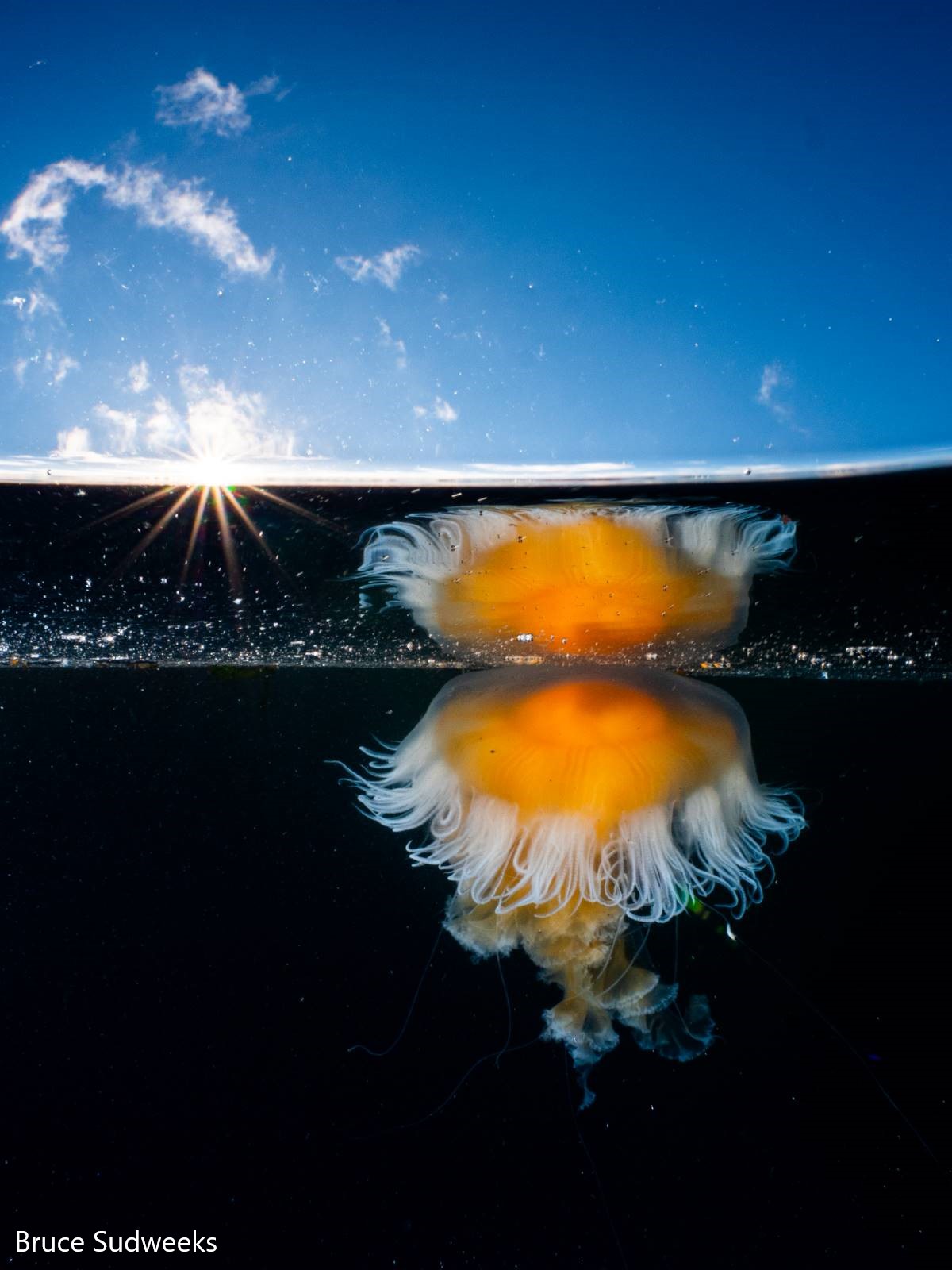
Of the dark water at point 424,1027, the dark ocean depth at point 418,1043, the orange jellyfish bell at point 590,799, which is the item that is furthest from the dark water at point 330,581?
the orange jellyfish bell at point 590,799

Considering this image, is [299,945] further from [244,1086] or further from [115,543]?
[115,543]

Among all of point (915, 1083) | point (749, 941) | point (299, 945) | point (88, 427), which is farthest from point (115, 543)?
point (915, 1083)

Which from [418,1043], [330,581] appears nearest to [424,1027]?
[418,1043]

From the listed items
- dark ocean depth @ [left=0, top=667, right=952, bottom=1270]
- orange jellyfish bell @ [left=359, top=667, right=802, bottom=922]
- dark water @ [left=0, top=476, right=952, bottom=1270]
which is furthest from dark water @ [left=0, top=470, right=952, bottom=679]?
orange jellyfish bell @ [left=359, top=667, right=802, bottom=922]

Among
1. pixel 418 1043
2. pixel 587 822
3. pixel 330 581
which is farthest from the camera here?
pixel 418 1043

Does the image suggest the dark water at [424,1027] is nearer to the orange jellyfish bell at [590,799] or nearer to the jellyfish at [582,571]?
the jellyfish at [582,571]

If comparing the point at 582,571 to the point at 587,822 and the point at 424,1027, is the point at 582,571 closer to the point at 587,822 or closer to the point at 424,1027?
the point at 587,822
